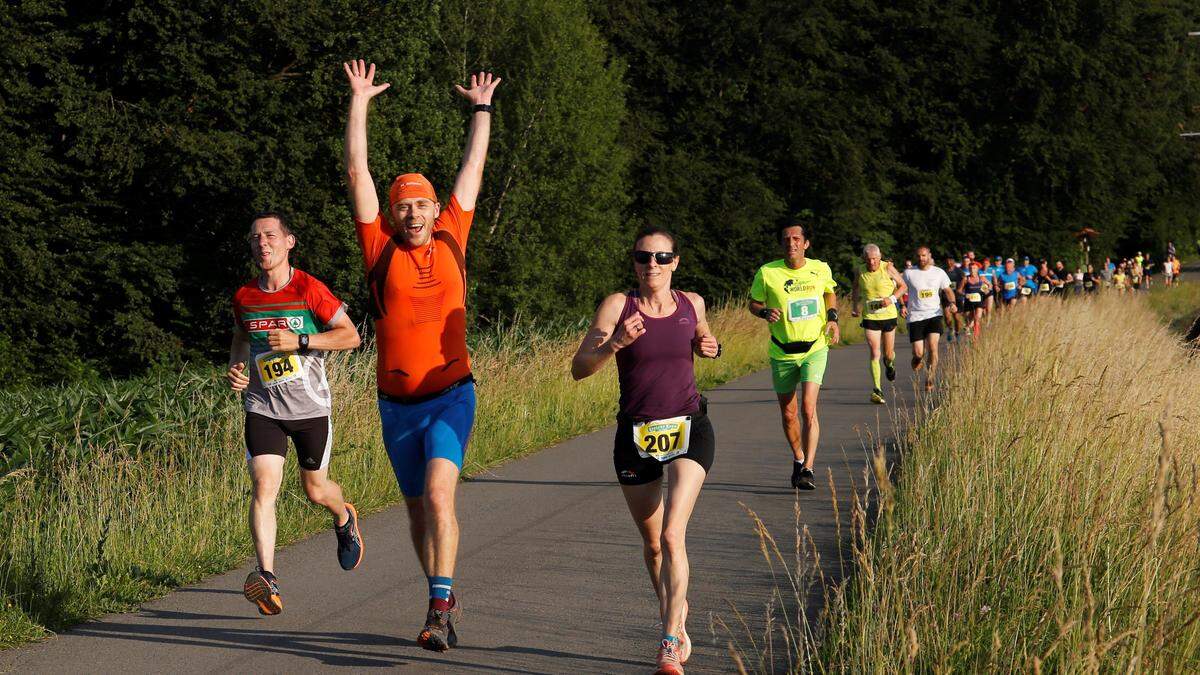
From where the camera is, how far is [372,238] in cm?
624

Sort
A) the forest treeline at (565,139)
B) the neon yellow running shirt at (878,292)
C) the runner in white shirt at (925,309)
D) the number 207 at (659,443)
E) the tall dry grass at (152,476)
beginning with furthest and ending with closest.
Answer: the forest treeline at (565,139)
the runner in white shirt at (925,309)
the neon yellow running shirt at (878,292)
the tall dry grass at (152,476)
the number 207 at (659,443)

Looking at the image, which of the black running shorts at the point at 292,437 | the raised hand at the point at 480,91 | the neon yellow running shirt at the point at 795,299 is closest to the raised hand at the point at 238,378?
the black running shorts at the point at 292,437

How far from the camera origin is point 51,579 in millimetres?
7273

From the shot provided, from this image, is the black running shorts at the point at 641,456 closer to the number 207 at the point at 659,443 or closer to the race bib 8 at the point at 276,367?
the number 207 at the point at 659,443

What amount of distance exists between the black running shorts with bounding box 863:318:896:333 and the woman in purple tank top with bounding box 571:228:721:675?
35.6ft

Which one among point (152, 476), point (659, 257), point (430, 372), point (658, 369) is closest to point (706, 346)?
point (658, 369)

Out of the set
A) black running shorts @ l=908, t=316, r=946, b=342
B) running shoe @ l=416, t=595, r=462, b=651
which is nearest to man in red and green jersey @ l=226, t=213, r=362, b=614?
running shoe @ l=416, t=595, r=462, b=651

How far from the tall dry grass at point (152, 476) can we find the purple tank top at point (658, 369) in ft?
9.72

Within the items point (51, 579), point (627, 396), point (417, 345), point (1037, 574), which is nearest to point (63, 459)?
point (51, 579)

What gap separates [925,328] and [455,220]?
12.3 metres

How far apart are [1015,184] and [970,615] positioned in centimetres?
5079

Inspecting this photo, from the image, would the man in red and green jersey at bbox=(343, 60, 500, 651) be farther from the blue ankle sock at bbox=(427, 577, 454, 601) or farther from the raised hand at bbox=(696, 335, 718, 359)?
the raised hand at bbox=(696, 335, 718, 359)

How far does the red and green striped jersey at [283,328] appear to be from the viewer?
7.07 metres

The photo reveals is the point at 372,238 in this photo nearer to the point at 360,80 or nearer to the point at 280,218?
the point at 360,80
